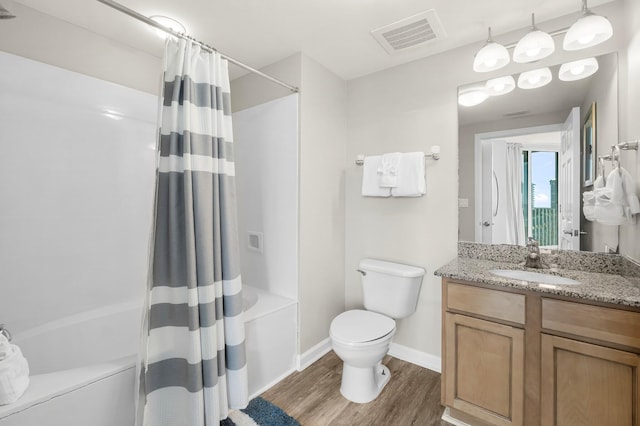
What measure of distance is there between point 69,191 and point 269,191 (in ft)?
4.21

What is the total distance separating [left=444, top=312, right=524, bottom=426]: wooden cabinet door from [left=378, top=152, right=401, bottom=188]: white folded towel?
3.18ft

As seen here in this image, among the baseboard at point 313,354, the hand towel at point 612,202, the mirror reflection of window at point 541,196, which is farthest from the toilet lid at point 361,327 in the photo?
the hand towel at point 612,202

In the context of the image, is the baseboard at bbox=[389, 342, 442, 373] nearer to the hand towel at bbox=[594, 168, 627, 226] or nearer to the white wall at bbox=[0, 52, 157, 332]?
the hand towel at bbox=[594, 168, 627, 226]

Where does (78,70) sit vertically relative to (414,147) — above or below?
above

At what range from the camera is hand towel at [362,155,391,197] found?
2215 millimetres

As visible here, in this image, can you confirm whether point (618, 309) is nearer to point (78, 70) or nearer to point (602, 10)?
point (602, 10)

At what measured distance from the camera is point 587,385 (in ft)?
4.04

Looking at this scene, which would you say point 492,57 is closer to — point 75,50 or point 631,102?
point 631,102

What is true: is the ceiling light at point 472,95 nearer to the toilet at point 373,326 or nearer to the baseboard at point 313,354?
the toilet at point 373,326

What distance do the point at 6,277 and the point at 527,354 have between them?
2.74 m

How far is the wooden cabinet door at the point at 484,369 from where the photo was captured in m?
1.39

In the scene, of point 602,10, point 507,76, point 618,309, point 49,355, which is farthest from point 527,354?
point 49,355

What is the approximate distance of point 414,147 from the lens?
2.22 meters

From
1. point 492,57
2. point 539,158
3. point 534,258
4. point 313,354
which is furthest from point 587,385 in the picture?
point 492,57
